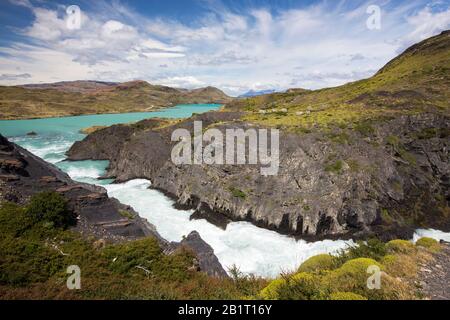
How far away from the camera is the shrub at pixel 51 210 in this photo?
19.9 metres

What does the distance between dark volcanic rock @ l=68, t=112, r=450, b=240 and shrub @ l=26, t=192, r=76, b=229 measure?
2127cm

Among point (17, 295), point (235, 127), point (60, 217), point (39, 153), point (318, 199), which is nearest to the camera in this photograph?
Result: point (17, 295)

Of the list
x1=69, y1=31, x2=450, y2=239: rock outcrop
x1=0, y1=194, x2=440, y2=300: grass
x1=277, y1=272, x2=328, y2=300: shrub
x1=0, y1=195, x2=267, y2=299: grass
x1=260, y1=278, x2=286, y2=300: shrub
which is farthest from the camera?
x1=69, y1=31, x2=450, y2=239: rock outcrop

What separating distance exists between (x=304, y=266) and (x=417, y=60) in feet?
360

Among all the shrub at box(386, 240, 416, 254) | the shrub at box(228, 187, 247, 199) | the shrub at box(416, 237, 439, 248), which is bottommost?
the shrub at box(228, 187, 247, 199)

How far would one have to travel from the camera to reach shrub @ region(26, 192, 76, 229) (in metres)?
19.9

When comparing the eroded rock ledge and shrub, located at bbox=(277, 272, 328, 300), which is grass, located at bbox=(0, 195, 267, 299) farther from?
shrub, located at bbox=(277, 272, 328, 300)

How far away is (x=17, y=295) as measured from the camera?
472 inches

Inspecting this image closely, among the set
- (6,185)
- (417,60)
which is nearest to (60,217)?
(6,185)

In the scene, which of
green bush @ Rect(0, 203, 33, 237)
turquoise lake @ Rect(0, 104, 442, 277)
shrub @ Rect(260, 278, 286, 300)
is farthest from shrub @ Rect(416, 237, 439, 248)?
green bush @ Rect(0, 203, 33, 237)

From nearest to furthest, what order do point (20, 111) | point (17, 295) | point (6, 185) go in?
1. point (17, 295)
2. point (6, 185)
3. point (20, 111)

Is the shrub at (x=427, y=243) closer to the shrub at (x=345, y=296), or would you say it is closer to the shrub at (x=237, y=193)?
the shrub at (x=345, y=296)

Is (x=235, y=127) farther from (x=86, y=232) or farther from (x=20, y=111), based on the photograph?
(x=20, y=111)

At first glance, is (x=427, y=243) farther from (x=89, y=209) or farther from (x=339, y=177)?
(x=89, y=209)
